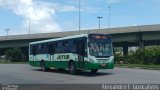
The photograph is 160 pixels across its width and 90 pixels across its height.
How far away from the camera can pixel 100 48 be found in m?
25.5

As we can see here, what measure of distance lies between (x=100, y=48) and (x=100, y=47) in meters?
0.08

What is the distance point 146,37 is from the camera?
227ft

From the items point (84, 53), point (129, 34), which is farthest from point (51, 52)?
point (129, 34)

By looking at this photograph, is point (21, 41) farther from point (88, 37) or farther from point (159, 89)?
point (159, 89)

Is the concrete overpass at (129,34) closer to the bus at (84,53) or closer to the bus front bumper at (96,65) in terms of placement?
the bus at (84,53)

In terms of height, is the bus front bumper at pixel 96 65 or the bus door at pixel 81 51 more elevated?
the bus door at pixel 81 51

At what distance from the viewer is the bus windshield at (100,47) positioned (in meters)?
25.2

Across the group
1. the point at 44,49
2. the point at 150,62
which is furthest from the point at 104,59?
the point at 150,62

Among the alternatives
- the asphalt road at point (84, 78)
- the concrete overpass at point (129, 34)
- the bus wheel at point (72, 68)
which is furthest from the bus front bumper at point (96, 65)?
the concrete overpass at point (129, 34)

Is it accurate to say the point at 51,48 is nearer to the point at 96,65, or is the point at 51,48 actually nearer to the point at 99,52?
the point at 99,52

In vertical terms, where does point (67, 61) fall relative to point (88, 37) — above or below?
below

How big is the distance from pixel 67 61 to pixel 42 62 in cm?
620

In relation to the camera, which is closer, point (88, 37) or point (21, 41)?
point (88, 37)

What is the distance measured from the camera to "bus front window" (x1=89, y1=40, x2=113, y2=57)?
991 inches
